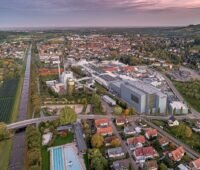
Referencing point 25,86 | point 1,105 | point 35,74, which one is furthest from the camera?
point 35,74

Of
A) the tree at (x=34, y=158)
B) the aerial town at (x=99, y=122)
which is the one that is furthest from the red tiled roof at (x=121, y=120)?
the tree at (x=34, y=158)

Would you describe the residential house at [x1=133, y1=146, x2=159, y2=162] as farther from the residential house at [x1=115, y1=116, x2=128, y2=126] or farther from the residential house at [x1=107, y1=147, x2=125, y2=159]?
the residential house at [x1=115, y1=116, x2=128, y2=126]

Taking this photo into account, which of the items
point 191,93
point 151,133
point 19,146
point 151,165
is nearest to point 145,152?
point 151,165

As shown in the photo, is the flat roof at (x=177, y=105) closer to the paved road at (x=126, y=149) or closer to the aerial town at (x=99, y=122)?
the aerial town at (x=99, y=122)

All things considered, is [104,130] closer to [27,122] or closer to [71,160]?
[71,160]

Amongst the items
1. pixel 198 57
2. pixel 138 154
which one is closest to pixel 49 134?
pixel 138 154

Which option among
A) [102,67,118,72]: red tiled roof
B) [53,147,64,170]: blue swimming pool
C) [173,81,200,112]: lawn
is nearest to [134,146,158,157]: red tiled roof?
[53,147,64,170]: blue swimming pool

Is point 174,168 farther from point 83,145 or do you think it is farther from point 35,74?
point 35,74
